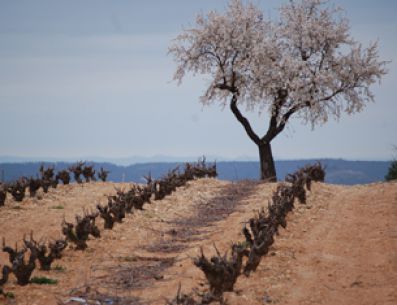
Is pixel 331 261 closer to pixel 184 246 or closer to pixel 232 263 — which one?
pixel 232 263

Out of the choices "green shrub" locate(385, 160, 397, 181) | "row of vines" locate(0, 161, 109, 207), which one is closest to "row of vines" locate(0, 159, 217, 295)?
"row of vines" locate(0, 161, 109, 207)

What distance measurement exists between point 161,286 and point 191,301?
213 cm

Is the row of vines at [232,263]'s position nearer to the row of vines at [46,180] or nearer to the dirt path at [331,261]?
the dirt path at [331,261]

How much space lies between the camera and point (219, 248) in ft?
46.8

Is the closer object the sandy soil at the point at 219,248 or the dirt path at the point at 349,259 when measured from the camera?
the dirt path at the point at 349,259

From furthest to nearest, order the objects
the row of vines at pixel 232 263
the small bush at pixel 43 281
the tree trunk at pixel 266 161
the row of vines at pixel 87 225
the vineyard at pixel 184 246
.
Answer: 1. the tree trunk at pixel 266 161
2. the small bush at pixel 43 281
3. the row of vines at pixel 87 225
4. the vineyard at pixel 184 246
5. the row of vines at pixel 232 263

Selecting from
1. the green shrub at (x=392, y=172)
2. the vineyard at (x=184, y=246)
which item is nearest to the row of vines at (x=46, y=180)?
the vineyard at (x=184, y=246)

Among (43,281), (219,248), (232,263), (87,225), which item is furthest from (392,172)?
(43,281)

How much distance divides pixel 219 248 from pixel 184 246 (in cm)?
127

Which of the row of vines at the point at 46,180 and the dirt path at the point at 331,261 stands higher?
the row of vines at the point at 46,180

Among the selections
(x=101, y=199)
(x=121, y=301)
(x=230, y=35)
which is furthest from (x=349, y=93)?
(x=121, y=301)

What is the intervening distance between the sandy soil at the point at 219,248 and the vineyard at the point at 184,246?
0.04m

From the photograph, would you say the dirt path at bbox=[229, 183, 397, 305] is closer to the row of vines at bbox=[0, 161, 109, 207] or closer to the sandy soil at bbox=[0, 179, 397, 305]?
the sandy soil at bbox=[0, 179, 397, 305]

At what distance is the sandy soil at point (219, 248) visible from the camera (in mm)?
10836
